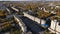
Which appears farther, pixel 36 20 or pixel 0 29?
pixel 36 20

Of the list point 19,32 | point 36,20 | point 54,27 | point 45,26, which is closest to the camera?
point 19,32

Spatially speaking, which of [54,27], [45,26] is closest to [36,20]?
[45,26]

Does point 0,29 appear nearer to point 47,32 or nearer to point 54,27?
point 47,32

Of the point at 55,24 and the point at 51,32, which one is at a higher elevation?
the point at 55,24

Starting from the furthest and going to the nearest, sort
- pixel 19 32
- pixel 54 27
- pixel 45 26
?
pixel 45 26, pixel 54 27, pixel 19 32

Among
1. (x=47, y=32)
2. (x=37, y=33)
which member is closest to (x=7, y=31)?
(x=37, y=33)

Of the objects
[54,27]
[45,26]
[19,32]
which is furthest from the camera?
[45,26]

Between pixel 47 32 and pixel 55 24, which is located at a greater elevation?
pixel 55 24

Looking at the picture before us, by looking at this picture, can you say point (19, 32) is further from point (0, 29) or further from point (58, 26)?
point (58, 26)

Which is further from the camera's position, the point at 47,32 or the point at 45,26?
the point at 45,26
